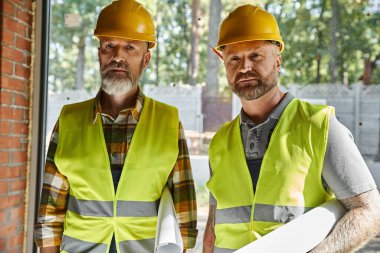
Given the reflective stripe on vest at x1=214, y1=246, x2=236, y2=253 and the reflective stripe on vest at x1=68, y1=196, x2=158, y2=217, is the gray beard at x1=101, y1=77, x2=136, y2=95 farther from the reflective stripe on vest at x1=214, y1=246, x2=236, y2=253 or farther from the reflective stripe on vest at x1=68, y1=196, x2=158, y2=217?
the reflective stripe on vest at x1=214, y1=246, x2=236, y2=253

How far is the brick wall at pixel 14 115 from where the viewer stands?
2.59m

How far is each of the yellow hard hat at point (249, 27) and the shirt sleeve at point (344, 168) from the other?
0.48 meters

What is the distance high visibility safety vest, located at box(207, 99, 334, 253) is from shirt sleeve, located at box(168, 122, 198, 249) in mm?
167

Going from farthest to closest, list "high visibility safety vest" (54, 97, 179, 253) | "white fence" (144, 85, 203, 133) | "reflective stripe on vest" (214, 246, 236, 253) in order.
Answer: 1. "white fence" (144, 85, 203, 133)
2. "high visibility safety vest" (54, 97, 179, 253)
3. "reflective stripe on vest" (214, 246, 236, 253)

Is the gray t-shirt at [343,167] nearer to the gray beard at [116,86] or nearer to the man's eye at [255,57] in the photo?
the man's eye at [255,57]

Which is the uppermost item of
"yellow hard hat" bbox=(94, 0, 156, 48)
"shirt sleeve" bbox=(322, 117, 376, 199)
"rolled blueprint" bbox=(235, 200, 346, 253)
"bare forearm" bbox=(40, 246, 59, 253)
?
"yellow hard hat" bbox=(94, 0, 156, 48)

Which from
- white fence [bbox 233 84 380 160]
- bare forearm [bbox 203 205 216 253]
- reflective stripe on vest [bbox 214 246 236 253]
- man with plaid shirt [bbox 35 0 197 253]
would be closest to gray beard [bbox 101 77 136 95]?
man with plaid shirt [bbox 35 0 197 253]

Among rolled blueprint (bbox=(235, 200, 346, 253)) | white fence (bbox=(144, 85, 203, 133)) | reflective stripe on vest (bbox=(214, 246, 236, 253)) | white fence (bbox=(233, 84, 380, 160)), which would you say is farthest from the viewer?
white fence (bbox=(144, 85, 203, 133))

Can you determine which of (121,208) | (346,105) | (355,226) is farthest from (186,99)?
(355,226)

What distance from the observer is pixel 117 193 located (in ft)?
5.98

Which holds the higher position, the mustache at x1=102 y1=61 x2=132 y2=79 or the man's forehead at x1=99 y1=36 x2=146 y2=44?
the man's forehead at x1=99 y1=36 x2=146 y2=44

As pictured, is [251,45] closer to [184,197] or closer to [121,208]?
[184,197]

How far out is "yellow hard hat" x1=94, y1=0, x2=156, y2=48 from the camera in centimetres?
192

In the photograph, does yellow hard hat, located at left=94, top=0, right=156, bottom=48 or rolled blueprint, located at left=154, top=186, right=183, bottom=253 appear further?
yellow hard hat, located at left=94, top=0, right=156, bottom=48
